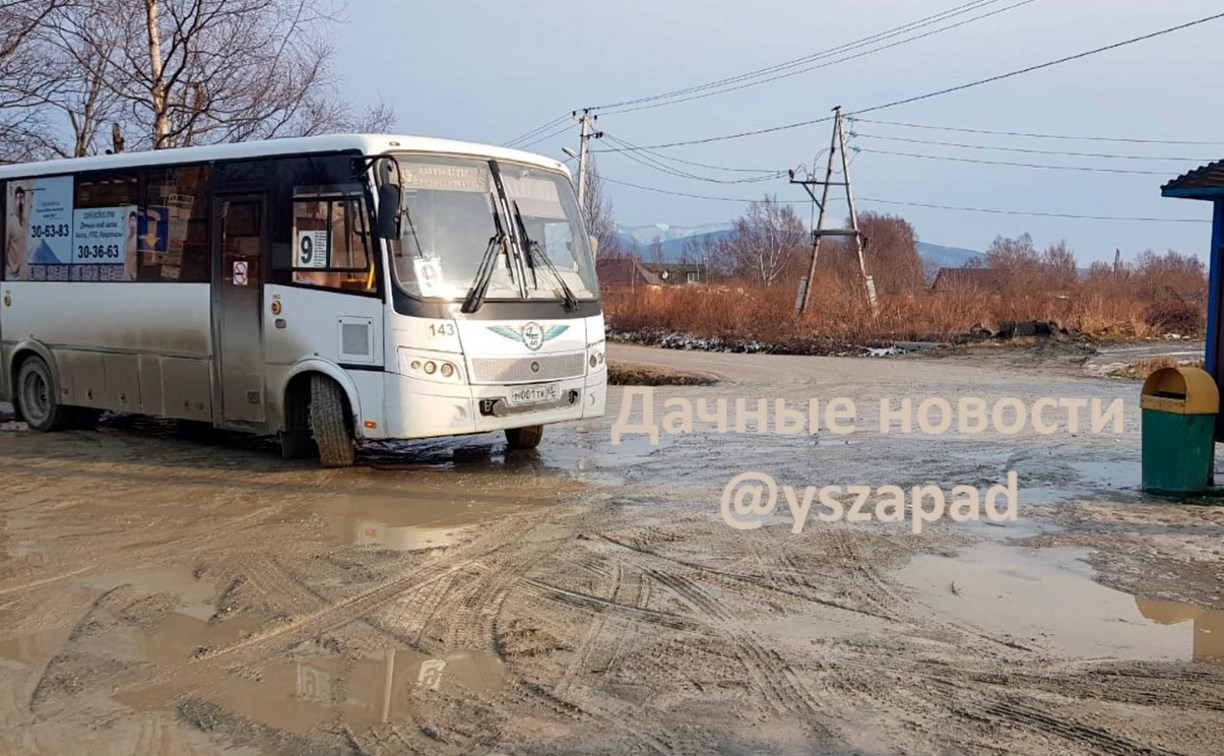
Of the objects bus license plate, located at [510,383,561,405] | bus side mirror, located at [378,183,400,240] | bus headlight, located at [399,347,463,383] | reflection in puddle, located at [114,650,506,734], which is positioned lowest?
reflection in puddle, located at [114,650,506,734]

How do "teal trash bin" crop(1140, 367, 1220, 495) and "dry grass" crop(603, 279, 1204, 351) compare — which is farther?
"dry grass" crop(603, 279, 1204, 351)

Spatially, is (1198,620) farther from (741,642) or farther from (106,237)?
(106,237)

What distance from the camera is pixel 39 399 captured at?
521 inches

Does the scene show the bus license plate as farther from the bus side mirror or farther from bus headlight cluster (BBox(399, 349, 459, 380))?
the bus side mirror

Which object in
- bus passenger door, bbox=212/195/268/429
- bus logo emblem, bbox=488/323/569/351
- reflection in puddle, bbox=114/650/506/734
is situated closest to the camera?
reflection in puddle, bbox=114/650/506/734

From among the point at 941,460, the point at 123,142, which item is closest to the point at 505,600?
the point at 941,460

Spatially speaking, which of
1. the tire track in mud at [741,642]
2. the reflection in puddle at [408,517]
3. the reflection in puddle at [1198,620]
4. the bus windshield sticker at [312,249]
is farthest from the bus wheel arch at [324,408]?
the reflection in puddle at [1198,620]

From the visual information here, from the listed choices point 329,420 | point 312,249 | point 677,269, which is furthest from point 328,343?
point 677,269

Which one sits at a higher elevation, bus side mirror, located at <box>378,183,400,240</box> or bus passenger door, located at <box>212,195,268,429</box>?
bus side mirror, located at <box>378,183,400,240</box>

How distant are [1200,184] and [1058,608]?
5.14m

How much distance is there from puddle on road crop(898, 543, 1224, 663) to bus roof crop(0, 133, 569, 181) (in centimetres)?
576

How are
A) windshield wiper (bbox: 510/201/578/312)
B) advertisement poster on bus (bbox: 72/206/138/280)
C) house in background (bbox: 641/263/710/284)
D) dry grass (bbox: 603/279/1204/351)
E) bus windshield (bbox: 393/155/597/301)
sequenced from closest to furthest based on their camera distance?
bus windshield (bbox: 393/155/597/301)
windshield wiper (bbox: 510/201/578/312)
advertisement poster on bus (bbox: 72/206/138/280)
dry grass (bbox: 603/279/1204/351)
house in background (bbox: 641/263/710/284)

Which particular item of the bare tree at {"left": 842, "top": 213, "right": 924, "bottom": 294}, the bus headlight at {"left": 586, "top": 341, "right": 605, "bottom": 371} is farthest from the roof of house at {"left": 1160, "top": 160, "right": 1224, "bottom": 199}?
the bare tree at {"left": 842, "top": 213, "right": 924, "bottom": 294}

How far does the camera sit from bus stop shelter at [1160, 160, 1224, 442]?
9.49 meters
